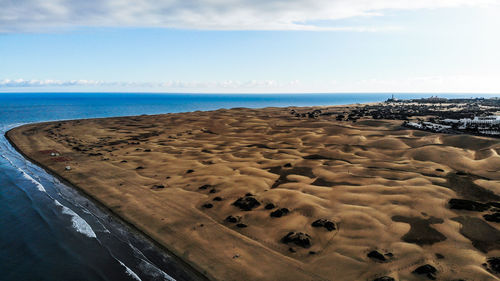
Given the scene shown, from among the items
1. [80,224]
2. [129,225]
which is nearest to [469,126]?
[129,225]

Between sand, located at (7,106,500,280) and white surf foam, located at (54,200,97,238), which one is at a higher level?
sand, located at (7,106,500,280)

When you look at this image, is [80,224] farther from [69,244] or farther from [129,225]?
[129,225]

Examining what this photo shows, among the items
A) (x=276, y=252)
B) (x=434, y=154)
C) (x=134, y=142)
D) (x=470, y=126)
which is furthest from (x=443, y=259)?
(x=134, y=142)

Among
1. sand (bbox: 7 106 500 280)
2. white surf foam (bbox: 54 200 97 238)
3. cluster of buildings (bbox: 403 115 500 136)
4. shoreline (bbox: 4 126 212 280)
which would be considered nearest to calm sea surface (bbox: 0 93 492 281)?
white surf foam (bbox: 54 200 97 238)

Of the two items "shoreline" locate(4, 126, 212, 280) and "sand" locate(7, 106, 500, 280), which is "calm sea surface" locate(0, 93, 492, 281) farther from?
"sand" locate(7, 106, 500, 280)

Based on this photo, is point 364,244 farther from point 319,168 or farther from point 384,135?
point 384,135

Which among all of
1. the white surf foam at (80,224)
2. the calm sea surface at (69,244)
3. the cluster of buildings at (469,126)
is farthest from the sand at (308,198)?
the cluster of buildings at (469,126)

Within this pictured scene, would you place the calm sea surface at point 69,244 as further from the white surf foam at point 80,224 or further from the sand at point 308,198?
the sand at point 308,198
